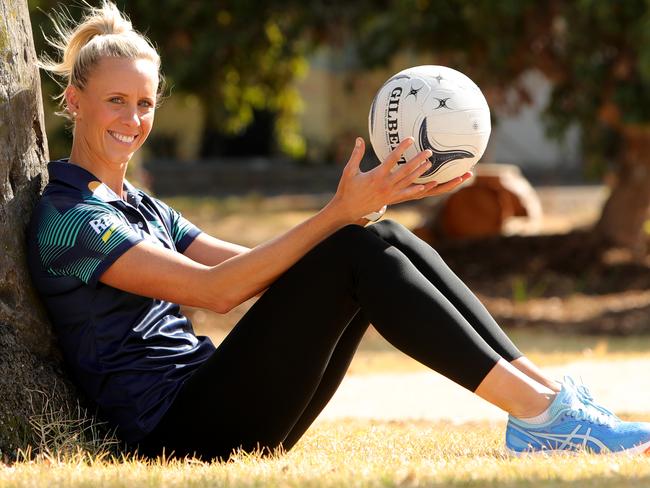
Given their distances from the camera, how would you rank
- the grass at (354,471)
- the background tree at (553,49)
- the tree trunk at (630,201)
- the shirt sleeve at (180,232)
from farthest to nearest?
the tree trunk at (630,201)
the background tree at (553,49)
the shirt sleeve at (180,232)
the grass at (354,471)

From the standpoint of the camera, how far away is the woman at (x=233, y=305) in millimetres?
3457

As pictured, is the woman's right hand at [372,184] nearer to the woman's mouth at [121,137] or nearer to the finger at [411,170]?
the finger at [411,170]

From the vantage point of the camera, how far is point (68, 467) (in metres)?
3.41

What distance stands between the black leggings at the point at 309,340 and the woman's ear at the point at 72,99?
960 millimetres

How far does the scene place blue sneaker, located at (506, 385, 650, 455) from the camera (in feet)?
11.6

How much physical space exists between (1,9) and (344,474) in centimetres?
206

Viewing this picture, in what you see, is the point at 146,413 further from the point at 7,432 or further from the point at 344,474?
the point at 344,474

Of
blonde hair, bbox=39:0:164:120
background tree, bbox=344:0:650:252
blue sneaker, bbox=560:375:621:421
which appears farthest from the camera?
background tree, bbox=344:0:650:252

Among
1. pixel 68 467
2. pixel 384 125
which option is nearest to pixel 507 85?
pixel 384 125

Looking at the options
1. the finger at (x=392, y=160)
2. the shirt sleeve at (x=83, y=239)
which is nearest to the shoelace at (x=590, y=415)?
the finger at (x=392, y=160)

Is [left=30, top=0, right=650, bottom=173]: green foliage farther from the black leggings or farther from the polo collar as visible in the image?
the black leggings

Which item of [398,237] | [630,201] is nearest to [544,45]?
[630,201]

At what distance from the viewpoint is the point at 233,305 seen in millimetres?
3521

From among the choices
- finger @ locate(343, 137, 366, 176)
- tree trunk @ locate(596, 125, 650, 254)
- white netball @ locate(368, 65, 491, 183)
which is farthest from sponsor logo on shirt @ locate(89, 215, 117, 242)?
tree trunk @ locate(596, 125, 650, 254)
